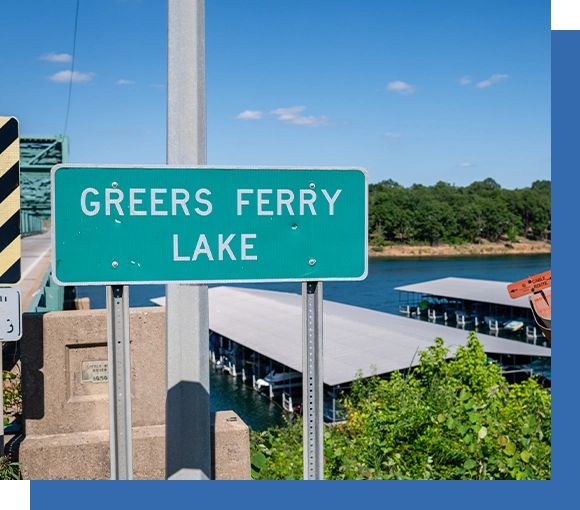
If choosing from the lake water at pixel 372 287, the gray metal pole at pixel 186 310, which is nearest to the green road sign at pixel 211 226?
the gray metal pole at pixel 186 310

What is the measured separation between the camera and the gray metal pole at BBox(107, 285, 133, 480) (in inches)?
90.4

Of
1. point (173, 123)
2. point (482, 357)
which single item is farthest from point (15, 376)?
point (482, 357)

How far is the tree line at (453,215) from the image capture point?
112812 millimetres

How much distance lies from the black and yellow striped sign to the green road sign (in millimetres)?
1426

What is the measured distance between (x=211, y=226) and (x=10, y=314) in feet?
5.89

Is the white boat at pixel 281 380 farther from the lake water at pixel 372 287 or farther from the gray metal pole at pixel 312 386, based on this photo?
the gray metal pole at pixel 312 386

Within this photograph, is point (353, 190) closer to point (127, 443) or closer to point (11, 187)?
point (127, 443)

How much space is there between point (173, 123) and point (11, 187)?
1.16 meters

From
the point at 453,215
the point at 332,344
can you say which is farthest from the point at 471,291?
the point at 453,215

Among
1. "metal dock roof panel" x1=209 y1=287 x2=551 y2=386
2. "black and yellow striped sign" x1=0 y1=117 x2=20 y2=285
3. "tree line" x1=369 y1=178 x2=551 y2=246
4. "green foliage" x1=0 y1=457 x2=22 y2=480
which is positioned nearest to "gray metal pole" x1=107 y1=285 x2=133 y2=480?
"black and yellow striped sign" x1=0 y1=117 x2=20 y2=285

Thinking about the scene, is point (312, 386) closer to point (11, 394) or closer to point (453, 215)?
point (11, 394)

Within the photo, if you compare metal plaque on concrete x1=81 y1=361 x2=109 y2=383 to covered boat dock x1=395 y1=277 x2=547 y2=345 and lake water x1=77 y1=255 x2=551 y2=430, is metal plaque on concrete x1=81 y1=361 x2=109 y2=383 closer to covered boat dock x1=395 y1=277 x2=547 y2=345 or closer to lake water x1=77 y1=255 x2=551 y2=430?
lake water x1=77 y1=255 x2=551 y2=430

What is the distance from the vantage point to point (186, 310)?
3.05 metres

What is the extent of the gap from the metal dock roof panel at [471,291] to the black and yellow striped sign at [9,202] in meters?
40.4
